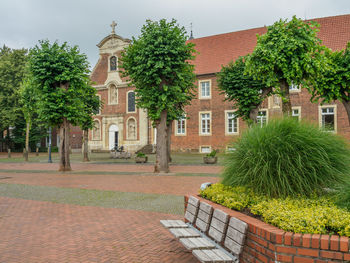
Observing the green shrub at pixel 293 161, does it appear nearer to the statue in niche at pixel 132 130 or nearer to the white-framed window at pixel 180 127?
the white-framed window at pixel 180 127

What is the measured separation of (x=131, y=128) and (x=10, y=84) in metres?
16.9

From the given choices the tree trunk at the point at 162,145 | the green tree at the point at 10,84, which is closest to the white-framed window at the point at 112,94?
the green tree at the point at 10,84

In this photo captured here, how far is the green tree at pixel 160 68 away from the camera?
15.1 m

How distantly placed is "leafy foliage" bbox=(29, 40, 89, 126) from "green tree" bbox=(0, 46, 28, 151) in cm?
2477

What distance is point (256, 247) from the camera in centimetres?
325

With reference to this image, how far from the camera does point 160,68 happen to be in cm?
1535

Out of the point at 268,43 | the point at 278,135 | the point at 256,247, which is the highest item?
the point at 268,43

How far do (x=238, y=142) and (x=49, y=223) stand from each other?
407cm

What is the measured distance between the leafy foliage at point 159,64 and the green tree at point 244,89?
3.29 meters

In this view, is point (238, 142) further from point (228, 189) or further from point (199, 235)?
point (199, 235)

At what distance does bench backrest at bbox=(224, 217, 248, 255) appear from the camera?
3.32 metres

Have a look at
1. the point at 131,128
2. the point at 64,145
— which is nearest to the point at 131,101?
the point at 131,128

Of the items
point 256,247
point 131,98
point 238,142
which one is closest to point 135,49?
point 238,142

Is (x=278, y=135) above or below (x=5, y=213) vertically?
above
